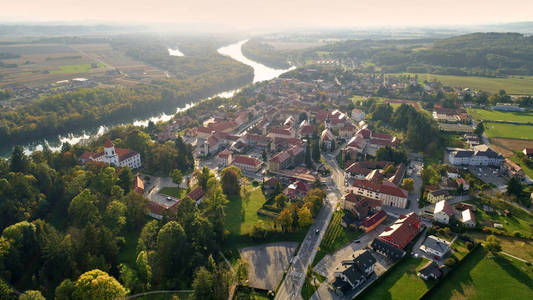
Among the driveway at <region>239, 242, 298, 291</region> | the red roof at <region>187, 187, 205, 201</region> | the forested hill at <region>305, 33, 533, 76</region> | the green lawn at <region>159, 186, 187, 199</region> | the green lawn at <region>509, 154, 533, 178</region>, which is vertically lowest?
the driveway at <region>239, 242, 298, 291</region>

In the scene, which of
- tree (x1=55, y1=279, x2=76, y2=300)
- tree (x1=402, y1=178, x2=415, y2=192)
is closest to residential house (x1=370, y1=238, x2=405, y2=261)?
tree (x1=402, y1=178, x2=415, y2=192)

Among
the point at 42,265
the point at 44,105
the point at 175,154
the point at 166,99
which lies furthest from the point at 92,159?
the point at 166,99

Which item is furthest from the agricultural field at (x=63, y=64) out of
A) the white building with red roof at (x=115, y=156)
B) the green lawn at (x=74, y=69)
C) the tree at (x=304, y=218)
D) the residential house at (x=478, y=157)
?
the residential house at (x=478, y=157)

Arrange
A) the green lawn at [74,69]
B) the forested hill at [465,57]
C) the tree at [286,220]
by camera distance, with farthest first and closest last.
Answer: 1. the forested hill at [465,57]
2. the green lawn at [74,69]
3. the tree at [286,220]

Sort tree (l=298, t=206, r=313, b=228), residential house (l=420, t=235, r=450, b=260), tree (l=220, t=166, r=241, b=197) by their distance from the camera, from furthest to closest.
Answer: tree (l=220, t=166, r=241, b=197) → tree (l=298, t=206, r=313, b=228) → residential house (l=420, t=235, r=450, b=260)

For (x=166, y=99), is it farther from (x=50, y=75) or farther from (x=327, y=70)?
(x=327, y=70)

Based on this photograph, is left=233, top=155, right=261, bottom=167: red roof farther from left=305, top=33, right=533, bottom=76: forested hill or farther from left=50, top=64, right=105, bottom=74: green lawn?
left=305, top=33, right=533, bottom=76: forested hill

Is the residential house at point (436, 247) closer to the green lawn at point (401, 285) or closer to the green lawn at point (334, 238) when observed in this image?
the green lawn at point (401, 285)
